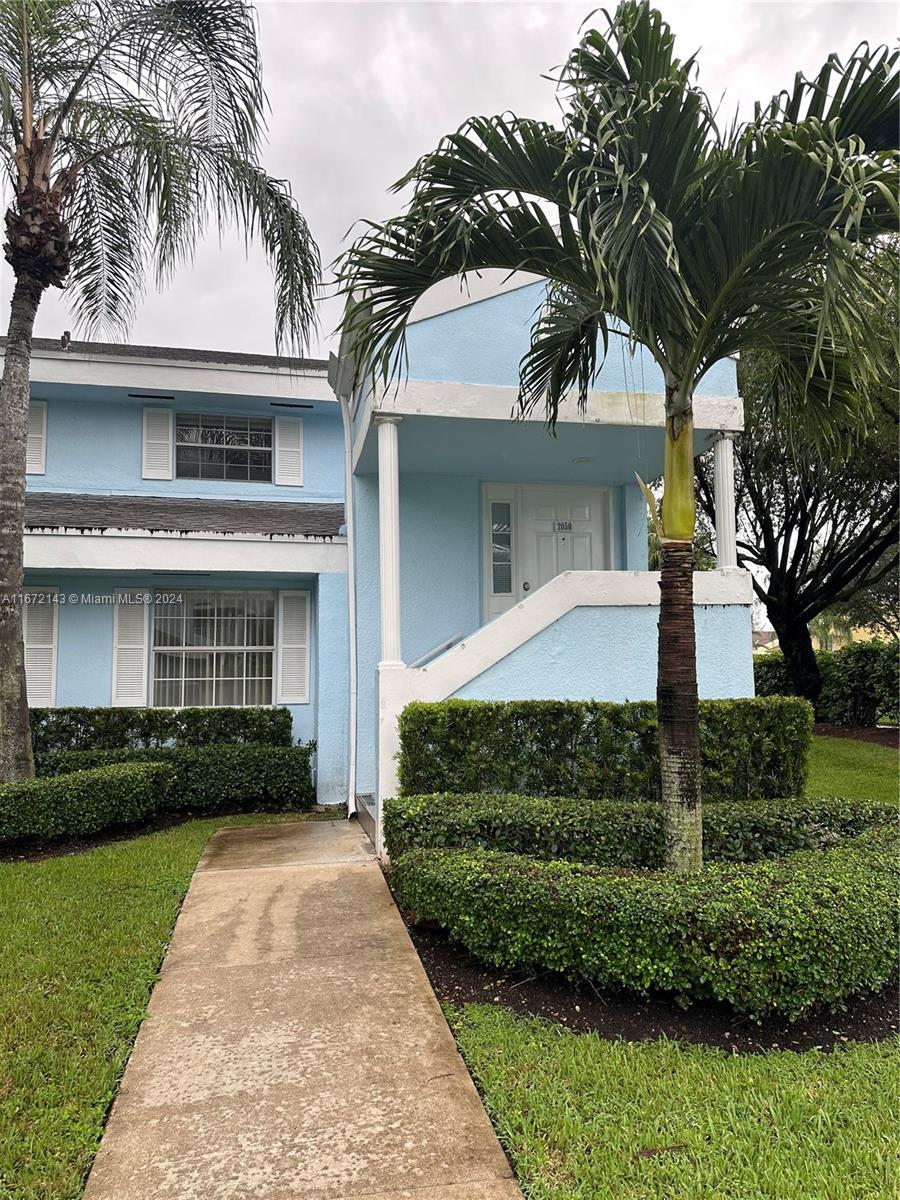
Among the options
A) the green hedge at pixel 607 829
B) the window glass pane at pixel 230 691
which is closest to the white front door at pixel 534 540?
the window glass pane at pixel 230 691

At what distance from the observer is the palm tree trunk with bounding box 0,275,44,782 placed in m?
7.45

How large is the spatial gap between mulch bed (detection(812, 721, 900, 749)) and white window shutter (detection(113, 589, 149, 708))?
11263mm

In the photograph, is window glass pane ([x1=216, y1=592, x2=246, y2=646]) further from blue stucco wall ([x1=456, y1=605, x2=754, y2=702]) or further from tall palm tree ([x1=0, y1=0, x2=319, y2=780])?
blue stucco wall ([x1=456, y1=605, x2=754, y2=702])

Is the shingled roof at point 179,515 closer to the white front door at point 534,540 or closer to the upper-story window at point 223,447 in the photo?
the upper-story window at point 223,447

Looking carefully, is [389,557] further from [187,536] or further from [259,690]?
[259,690]

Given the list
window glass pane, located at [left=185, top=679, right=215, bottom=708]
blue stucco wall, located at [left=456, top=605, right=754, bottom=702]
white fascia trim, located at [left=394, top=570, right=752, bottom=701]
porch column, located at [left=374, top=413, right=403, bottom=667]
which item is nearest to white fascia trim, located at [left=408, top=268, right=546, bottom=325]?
porch column, located at [left=374, top=413, right=403, bottom=667]

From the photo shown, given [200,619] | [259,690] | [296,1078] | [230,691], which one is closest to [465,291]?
[200,619]

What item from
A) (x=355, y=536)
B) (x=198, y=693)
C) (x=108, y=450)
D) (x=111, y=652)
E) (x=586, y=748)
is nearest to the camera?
(x=586, y=748)

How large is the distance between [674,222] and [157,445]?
29.1 feet

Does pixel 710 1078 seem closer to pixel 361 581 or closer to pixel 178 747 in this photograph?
pixel 361 581

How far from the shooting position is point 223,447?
11383mm

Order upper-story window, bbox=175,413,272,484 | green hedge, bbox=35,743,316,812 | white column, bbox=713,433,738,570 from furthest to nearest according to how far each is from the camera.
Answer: upper-story window, bbox=175,413,272,484 → green hedge, bbox=35,743,316,812 → white column, bbox=713,433,738,570

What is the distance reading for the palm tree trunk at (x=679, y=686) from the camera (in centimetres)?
443

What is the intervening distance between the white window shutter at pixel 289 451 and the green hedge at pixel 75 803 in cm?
521
